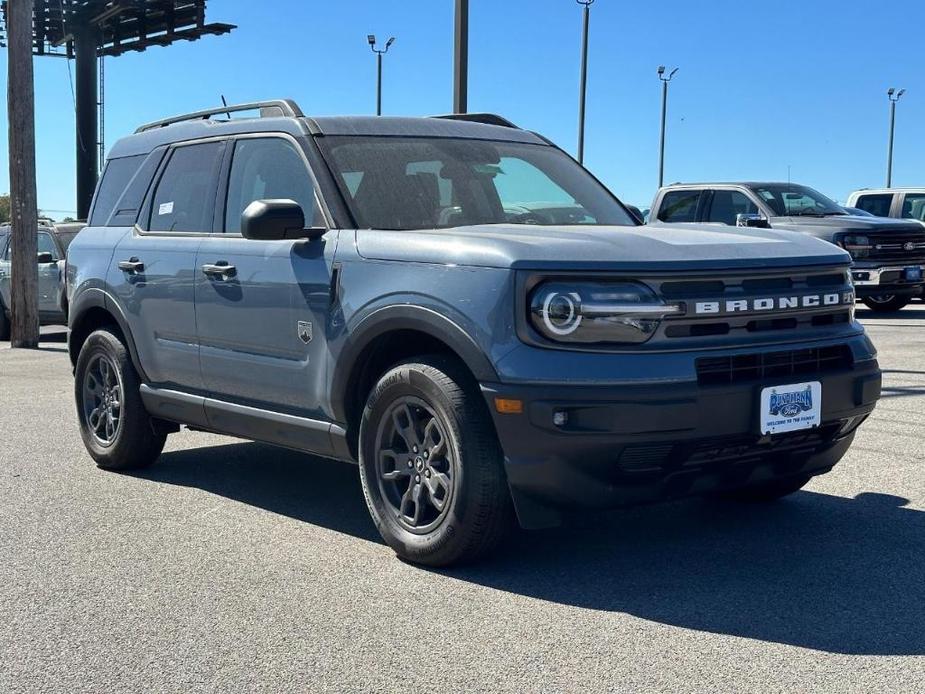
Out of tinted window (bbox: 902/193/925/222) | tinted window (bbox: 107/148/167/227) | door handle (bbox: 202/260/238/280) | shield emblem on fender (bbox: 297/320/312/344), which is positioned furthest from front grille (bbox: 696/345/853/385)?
tinted window (bbox: 902/193/925/222)

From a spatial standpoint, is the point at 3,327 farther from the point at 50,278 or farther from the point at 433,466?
the point at 433,466

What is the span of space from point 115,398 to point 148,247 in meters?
0.94

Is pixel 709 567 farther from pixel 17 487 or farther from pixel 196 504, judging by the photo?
pixel 17 487

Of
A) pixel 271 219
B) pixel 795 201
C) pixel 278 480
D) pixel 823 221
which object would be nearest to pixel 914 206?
pixel 795 201

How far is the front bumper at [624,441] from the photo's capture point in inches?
173

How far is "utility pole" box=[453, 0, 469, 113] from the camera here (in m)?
13.8

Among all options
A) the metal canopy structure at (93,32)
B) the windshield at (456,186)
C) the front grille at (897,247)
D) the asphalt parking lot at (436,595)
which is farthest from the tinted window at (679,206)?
the metal canopy structure at (93,32)

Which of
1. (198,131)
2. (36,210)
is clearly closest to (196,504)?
(198,131)

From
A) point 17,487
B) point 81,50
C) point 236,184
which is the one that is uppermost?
point 81,50

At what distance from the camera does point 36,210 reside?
17.0 m

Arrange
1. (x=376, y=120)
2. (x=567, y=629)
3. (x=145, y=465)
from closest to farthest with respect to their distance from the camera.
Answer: (x=567, y=629) < (x=376, y=120) < (x=145, y=465)

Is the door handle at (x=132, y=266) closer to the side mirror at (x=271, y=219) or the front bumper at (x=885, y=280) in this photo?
the side mirror at (x=271, y=219)

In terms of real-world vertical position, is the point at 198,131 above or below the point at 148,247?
above

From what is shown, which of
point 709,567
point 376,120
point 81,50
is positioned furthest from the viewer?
point 81,50
